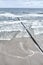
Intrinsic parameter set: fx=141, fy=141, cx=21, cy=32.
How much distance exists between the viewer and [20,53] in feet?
6.64

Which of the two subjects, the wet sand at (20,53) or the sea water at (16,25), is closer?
the wet sand at (20,53)

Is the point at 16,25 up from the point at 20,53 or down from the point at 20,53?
down

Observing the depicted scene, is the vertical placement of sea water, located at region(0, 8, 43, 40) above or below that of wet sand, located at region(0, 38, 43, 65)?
below

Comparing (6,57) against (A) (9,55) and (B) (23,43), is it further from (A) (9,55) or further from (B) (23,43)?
(B) (23,43)

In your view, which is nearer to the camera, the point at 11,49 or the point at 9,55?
the point at 9,55

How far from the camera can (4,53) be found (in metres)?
2.02

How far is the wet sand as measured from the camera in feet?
5.80

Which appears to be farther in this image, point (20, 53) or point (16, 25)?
point (16, 25)

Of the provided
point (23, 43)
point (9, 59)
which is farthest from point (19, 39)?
point (9, 59)

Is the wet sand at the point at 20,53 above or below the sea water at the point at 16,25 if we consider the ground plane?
above

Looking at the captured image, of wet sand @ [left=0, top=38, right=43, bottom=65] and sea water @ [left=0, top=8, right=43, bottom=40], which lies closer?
wet sand @ [left=0, top=38, right=43, bottom=65]

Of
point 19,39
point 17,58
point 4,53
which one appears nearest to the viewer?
point 17,58

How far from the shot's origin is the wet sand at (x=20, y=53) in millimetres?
1769

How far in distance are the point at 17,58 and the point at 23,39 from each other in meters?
0.84
